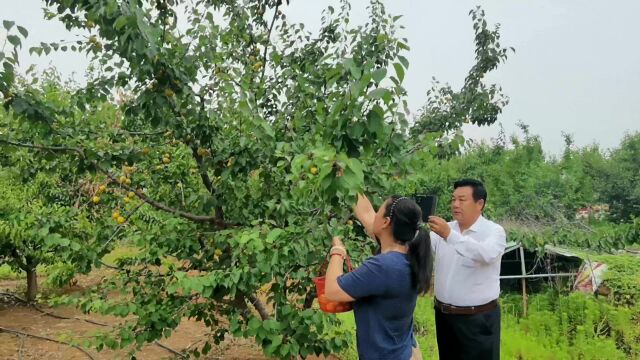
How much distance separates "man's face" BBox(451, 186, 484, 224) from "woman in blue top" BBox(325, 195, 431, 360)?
107cm

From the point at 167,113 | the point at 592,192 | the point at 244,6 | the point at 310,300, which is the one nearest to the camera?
the point at 167,113

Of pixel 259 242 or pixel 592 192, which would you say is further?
pixel 592 192

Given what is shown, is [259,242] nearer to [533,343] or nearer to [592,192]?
[533,343]

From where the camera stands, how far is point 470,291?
9.43ft

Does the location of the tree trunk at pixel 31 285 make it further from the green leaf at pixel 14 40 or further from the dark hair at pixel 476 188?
the dark hair at pixel 476 188

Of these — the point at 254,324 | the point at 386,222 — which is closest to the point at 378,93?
the point at 386,222

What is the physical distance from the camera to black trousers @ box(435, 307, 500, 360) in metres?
2.85

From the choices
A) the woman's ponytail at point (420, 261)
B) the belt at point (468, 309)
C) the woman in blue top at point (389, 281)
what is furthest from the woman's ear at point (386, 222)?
the belt at point (468, 309)

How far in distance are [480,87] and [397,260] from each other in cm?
330

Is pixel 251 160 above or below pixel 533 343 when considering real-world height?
above

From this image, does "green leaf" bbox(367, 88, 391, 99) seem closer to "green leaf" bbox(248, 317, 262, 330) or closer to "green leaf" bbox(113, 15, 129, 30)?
"green leaf" bbox(113, 15, 129, 30)

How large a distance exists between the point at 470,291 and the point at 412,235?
114 centimetres

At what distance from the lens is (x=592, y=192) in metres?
19.3

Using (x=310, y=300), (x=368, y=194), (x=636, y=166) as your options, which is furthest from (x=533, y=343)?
(x=636, y=166)
